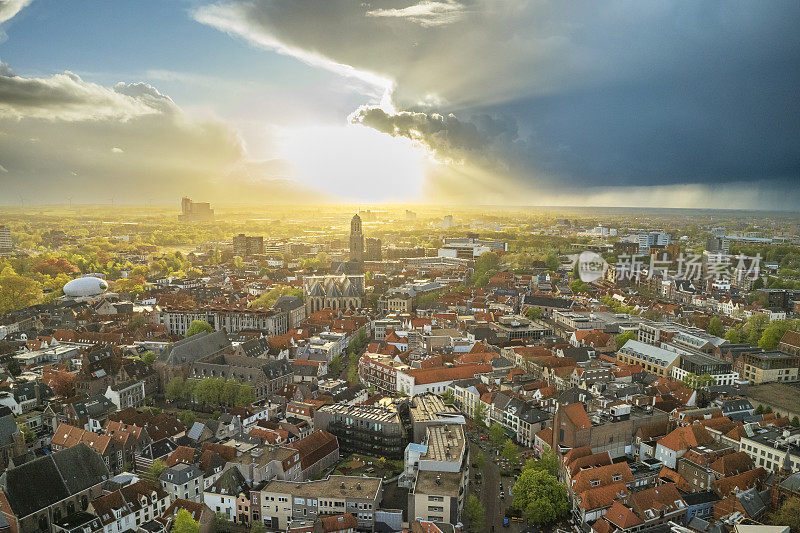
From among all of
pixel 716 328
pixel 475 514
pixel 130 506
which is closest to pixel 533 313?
pixel 716 328

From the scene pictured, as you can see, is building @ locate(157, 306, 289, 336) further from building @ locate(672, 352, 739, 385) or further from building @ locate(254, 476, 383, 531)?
building @ locate(672, 352, 739, 385)

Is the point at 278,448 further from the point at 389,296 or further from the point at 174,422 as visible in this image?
the point at 389,296

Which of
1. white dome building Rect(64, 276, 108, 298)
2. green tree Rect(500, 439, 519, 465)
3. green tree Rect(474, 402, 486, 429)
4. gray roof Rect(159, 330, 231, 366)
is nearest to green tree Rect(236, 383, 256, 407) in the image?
gray roof Rect(159, 330, 231, 366)

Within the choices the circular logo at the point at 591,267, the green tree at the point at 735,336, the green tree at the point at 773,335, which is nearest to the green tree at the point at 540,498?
the green tree at the point at 773,335

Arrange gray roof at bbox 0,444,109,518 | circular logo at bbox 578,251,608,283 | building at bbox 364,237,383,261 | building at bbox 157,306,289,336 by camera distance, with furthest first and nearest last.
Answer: building at bbox 364,237,383,261
circular logo at bbox 578,251,608,283
building at bbox 157,306,289,336
gray roof at bbox 0,444,109,518

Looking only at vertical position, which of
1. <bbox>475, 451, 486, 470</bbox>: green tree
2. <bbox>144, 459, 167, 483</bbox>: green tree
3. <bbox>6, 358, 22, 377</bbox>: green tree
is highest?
<bbox>6, 358, 22, 377</bbox>: green tree

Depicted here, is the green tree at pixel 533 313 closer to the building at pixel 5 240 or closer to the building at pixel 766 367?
the building at pixel 766 367

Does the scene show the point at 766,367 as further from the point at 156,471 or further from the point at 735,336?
the point at 156,471
